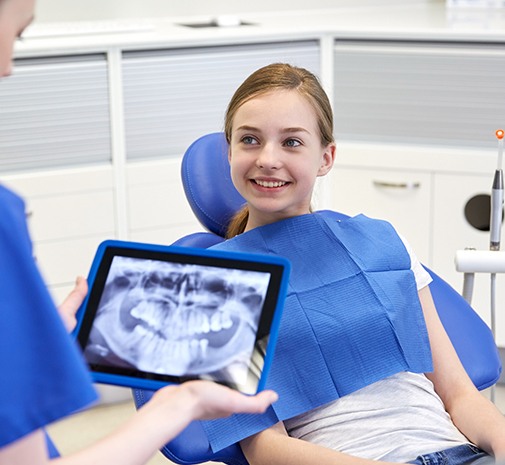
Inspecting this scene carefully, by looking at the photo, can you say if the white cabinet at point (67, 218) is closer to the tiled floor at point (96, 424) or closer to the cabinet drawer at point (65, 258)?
the cabinet drawer at point (65, 258)

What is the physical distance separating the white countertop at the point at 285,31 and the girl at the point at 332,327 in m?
1.03

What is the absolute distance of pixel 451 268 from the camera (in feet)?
9.65

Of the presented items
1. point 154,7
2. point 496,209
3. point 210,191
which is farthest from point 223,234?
point 154,7

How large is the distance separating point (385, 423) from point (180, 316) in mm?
526

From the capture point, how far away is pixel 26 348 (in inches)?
32.9

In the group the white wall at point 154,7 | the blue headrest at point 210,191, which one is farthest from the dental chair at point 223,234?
the white wall at point 154,7

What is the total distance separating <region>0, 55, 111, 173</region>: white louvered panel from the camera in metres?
2.63

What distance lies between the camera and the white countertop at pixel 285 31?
8.82ft

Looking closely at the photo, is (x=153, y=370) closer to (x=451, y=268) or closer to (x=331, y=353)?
(x=331, y=353)

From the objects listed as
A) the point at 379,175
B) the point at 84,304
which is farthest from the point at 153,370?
the point at 379,175

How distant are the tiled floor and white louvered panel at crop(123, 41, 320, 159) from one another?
27.5 inches

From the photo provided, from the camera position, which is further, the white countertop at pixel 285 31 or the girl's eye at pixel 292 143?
the white countertop at pixel 285 31

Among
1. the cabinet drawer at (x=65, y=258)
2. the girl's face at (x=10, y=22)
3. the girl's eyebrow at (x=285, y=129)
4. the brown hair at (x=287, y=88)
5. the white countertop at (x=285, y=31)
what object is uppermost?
the girl's face at (x=10, y=22)

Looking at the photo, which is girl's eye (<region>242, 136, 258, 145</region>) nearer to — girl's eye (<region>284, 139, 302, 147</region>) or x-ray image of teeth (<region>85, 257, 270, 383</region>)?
girl's eye (<region>284, 139, 302, 147</region>)
